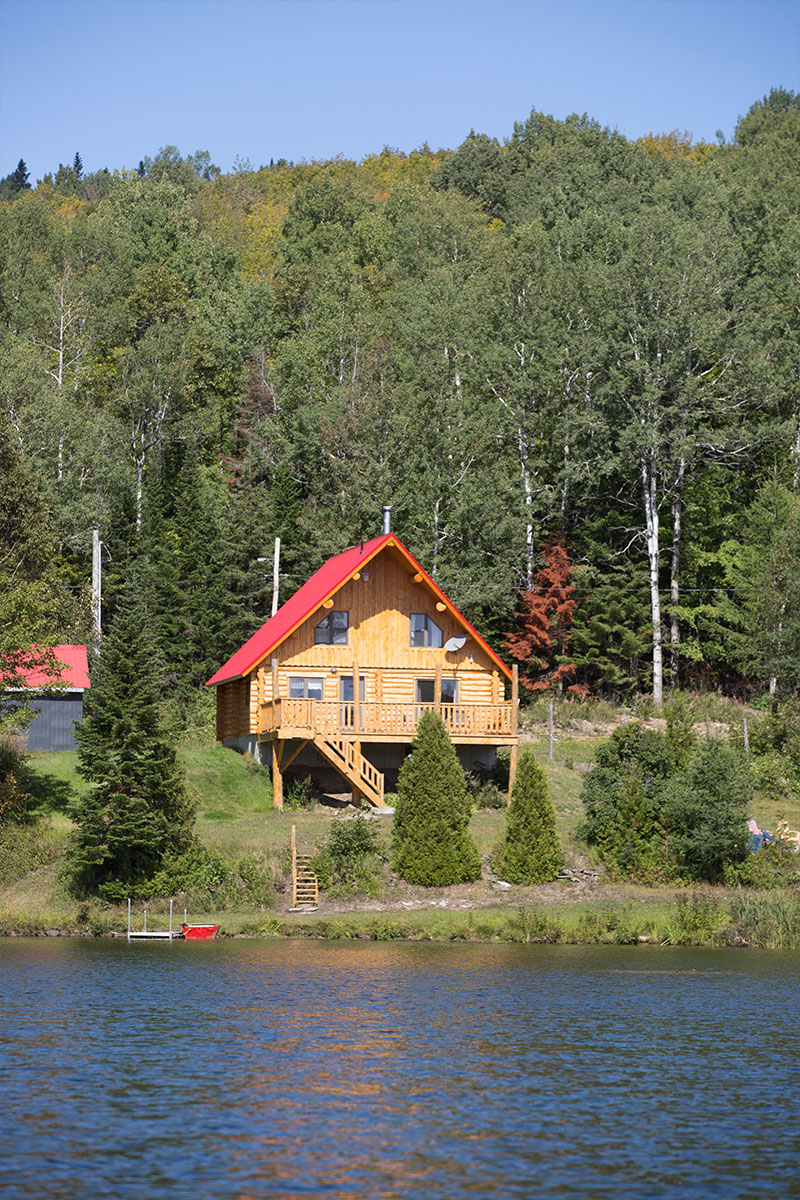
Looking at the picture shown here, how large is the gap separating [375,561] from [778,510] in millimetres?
23057

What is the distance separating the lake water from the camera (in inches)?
633

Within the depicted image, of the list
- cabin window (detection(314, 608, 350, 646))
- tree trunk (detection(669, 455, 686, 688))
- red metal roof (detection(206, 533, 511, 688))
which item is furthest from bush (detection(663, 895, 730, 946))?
tree trunk (detection(669, 455, 686, 688))

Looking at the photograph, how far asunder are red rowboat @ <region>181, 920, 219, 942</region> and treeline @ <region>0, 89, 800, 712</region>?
21.3 metres

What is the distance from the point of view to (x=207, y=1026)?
24.8m

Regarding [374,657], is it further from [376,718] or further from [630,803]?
[630,803]

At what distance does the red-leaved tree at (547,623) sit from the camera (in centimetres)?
6694

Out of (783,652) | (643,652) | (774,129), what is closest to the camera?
(783,652)

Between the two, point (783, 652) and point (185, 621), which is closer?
point (783, 652)

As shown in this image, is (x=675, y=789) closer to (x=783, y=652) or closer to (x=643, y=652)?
(x=783, y=652)

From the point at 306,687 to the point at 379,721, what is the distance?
14.9ft

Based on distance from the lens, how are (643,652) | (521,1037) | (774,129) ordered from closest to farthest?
(521,1037) < (643,652) < (774,129)

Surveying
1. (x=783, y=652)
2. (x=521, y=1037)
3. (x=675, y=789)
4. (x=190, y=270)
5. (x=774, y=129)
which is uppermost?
(x=774, y=129)

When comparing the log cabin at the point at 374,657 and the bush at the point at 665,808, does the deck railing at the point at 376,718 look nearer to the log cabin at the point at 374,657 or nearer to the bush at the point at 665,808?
the log cabin at the point at 374,657

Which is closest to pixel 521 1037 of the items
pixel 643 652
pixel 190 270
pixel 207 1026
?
pixel 207 1026
